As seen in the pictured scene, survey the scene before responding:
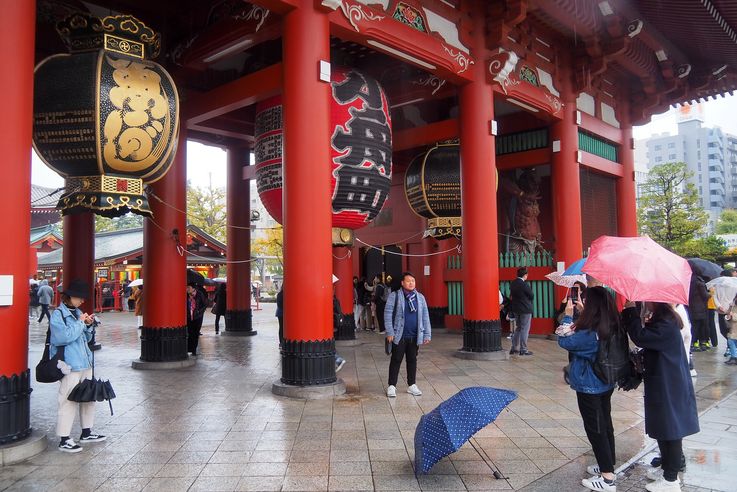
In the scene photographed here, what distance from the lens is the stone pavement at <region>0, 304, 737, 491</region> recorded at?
405 cm

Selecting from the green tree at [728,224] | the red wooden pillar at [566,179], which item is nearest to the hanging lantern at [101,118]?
the red wooden pillar at [566,179]

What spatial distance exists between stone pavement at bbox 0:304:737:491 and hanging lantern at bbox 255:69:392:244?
2579 mm

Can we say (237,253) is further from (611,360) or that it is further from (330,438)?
(611,360)

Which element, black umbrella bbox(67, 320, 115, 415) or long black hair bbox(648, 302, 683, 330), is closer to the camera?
long black hair bbox(648, 302, 683, 330)

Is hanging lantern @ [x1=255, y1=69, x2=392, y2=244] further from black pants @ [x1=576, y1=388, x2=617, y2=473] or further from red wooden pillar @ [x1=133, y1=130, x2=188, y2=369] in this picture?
black pants @ [x1=576, y1=388, x2=617, y2=473]

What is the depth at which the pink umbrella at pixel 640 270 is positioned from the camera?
11.3 ft

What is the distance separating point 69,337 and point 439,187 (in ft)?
24.4

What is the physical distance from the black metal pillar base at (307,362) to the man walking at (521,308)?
4491 mm

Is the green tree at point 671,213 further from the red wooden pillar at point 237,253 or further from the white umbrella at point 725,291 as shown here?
the red wooden pillar at point 237,253

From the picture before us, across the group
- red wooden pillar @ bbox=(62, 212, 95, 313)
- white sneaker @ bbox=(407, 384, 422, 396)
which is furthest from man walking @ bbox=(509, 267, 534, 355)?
red wooden pillar @ bbox=(62, 212, 95, 313)

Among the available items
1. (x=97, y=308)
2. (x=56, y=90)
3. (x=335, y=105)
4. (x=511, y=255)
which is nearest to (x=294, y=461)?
(x=56, y=90)

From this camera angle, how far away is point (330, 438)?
505 cm

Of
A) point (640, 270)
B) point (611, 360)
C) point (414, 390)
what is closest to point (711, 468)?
point (611, 360)

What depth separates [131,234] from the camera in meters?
28.8
